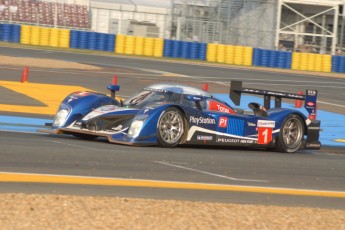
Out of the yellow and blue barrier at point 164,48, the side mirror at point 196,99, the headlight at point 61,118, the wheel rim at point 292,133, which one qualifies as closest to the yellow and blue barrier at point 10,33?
the yellow and blue barrier at point 164,48

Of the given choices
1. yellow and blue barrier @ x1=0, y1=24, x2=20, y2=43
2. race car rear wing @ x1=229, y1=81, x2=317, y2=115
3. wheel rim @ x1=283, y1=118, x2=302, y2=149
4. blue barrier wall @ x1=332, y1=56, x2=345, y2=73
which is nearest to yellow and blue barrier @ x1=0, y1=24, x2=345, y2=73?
yellow and blue barrier @ x1=0, y1=24, x2=20, y2=43

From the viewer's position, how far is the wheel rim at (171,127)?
12422 mm

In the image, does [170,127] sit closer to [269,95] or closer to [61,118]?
[61,118]

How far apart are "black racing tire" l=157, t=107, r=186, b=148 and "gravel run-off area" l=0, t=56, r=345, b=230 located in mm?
4353

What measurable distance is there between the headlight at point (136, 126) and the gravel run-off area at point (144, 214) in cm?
411

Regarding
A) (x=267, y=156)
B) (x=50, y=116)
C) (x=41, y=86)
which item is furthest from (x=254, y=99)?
(x=267, y=156)

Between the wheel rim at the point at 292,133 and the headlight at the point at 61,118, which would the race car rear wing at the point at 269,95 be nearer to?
the wheel rim at the point at 292,133

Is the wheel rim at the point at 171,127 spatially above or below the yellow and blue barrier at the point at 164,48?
below

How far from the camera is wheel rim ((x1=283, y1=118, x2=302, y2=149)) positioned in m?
14.1

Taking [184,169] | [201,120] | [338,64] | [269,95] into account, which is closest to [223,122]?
[201,120]

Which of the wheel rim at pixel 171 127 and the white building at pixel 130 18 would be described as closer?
the wheel rim at pixel 171 127

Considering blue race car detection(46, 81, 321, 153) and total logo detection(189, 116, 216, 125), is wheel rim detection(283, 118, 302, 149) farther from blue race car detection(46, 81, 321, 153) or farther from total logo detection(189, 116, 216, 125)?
total logo detection(189, 116, 216, 125)

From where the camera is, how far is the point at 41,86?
78.9 ft

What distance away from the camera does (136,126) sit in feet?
39.8
